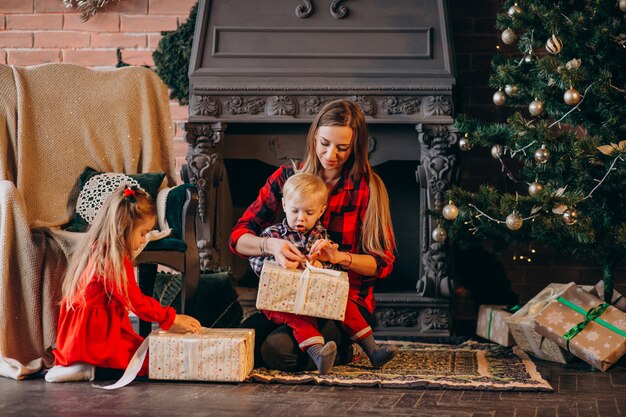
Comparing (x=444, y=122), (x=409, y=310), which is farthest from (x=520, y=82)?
(x=409, y=310)

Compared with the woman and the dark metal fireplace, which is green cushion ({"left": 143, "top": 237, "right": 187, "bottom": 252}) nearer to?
the woman

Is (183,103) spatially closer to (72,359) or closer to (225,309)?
(225,309)

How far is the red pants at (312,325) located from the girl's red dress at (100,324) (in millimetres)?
365

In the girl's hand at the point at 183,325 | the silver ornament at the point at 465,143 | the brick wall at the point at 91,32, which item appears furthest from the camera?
the brick wall at the point at 91,32

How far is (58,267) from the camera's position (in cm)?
303

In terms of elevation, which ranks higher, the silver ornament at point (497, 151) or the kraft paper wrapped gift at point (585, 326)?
the silver ornament at point (497, 151)

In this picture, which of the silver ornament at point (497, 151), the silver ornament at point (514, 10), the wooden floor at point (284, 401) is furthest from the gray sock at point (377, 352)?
the silver ornament at point (514, 10)

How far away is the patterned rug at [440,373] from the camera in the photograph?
2684mm

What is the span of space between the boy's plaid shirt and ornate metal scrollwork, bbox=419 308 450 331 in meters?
1.31

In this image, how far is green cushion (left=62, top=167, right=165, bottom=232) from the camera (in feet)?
11.3

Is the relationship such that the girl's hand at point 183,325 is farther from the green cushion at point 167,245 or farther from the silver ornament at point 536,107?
the silver ornament at point 536,107

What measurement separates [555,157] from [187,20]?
6.78ft

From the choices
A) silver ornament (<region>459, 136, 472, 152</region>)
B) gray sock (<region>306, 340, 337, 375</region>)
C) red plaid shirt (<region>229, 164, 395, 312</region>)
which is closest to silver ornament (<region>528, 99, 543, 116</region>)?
silver ornament (<region>459, 136, 472, 152</region>)

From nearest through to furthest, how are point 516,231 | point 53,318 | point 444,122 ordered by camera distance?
point 53,318, point 516,231, point 444,122
